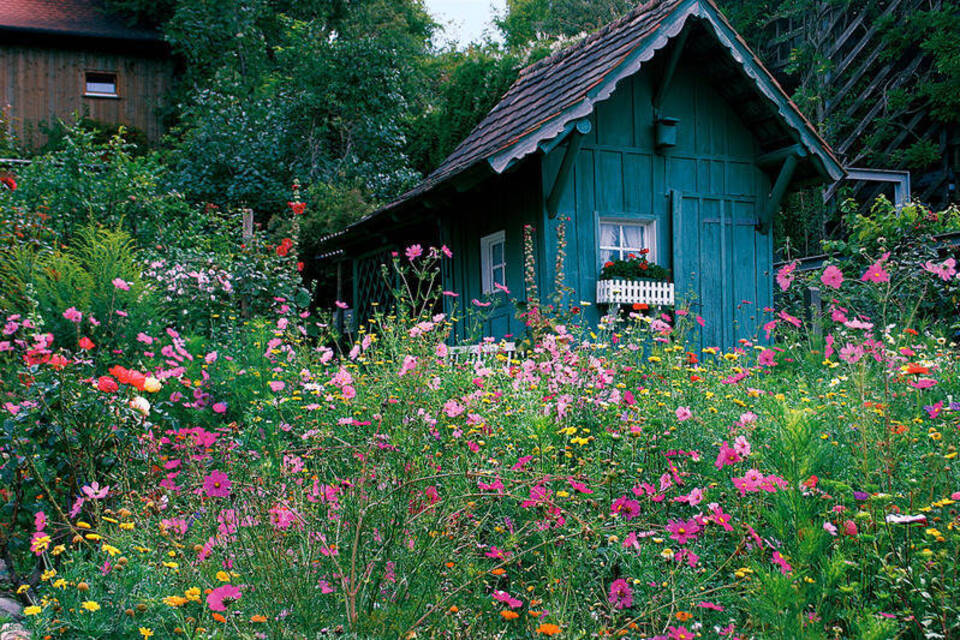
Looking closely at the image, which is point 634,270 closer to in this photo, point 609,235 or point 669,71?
point 609,235

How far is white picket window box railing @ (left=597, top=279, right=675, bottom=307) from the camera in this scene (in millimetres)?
8727

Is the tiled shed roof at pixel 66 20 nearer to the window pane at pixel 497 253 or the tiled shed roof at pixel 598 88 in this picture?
the tiled shed roof at pixel 598 88

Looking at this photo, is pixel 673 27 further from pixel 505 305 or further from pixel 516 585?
pixel 516 585

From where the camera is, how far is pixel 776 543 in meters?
2.61

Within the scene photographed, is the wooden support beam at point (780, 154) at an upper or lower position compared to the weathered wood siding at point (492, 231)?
upper

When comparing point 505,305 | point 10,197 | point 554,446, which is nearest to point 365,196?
point 505,305

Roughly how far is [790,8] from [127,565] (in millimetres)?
20201

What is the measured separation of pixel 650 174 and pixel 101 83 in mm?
18536

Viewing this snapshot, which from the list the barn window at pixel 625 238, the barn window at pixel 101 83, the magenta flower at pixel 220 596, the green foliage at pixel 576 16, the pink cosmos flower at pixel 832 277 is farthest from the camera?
the green foliage at pixel 576 16

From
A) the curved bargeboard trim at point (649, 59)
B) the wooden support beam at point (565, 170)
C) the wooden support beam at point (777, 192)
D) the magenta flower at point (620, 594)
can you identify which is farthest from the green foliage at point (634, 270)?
the magenta flower at point (620, 594)

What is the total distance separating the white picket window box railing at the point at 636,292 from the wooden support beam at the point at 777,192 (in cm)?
209

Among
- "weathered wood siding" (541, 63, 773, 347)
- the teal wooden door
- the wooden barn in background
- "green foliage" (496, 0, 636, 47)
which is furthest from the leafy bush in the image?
"green foliage" (496, 0, 636, 47)

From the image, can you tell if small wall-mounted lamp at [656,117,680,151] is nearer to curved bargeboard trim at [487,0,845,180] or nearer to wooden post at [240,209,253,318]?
curved bargeboard trim at [487,0,845,180]

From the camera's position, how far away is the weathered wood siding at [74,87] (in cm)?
2173
